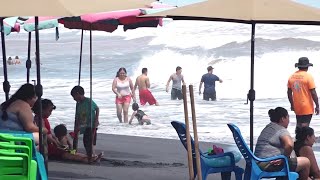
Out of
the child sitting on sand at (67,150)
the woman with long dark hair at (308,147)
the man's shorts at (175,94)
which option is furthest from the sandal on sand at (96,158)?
the man's shorts at (175,94)

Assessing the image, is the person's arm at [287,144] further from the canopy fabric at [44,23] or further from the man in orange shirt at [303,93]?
the man in orange shirt at [303,93]

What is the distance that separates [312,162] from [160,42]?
50.1 metres

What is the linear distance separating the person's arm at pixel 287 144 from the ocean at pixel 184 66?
6.37m

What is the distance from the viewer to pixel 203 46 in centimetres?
5466

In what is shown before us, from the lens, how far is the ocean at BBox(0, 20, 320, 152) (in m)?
25.5

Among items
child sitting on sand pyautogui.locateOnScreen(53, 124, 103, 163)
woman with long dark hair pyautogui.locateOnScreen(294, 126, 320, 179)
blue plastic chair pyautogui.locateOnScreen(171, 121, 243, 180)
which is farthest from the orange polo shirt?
blue plastic chair pyautogui.locateOnScreen(171, 121, 243, 180)

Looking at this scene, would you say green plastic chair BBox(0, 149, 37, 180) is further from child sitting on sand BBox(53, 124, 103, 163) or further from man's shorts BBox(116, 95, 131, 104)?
man's shorts BBox(116, 95, 131, 104)

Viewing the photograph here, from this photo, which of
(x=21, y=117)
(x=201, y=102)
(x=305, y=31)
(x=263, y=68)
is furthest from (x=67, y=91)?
(x=21, y=117)

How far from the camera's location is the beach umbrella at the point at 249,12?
8.82m

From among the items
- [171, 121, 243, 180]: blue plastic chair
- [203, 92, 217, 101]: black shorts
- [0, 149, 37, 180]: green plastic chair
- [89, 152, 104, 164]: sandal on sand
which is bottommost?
[89, 152, 104, 164]: sandal on sand

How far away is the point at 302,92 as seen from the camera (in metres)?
14.6

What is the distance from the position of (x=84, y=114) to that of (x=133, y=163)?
38.0 inches

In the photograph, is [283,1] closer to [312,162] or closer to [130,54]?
[312,162]

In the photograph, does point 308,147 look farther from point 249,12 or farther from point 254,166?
point 249,12
